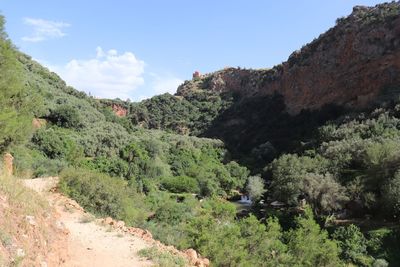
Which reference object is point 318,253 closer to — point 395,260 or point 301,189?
point 395,260

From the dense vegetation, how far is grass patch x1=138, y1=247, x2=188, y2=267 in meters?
3.93

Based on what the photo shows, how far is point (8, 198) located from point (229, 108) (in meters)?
97.2

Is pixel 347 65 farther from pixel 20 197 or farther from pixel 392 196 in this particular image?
pixel 20 197

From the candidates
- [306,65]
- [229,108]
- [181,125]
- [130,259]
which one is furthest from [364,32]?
[130,259]

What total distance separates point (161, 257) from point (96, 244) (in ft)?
6.15

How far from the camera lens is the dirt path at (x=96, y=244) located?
9.38 meters

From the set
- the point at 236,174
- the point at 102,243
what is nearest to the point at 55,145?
the point at 236,174

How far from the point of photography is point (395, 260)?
85.6ft

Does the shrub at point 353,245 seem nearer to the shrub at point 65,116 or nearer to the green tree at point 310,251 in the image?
the green tree at point 310,251

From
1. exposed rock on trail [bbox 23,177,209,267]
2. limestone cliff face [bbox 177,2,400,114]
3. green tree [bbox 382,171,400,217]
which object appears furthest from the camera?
limestone cliff face [bbox 177,2,400,114]

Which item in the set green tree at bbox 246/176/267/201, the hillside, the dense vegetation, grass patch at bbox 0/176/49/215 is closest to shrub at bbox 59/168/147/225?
the dense vegetation

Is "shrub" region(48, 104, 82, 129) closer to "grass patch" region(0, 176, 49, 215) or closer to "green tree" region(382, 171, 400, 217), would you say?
"green tree" region(382, 171, 400, 217)

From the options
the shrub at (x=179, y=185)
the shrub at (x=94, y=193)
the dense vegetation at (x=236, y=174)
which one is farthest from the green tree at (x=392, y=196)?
the shrub at (x=179, y=185)

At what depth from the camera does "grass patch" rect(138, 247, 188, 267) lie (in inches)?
365
